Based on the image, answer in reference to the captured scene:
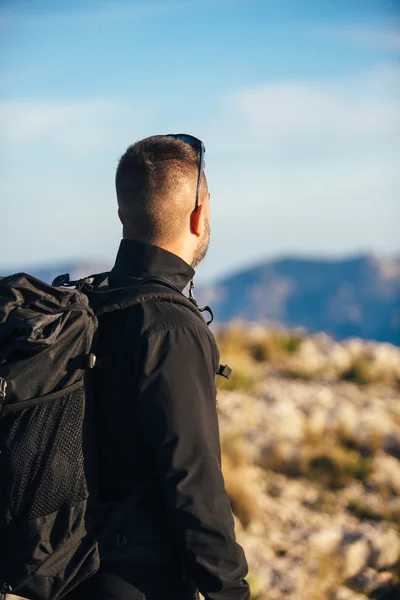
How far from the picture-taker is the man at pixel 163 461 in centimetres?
201

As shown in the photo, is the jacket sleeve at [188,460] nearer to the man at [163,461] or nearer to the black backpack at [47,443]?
the man at [163,461]

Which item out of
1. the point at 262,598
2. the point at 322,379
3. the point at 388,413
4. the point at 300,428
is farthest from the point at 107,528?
the point at 322,379

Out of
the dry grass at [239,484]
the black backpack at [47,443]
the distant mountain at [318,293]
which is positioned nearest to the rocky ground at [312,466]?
the dry grass at [239,484]

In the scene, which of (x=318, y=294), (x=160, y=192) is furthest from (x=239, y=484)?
(x=318, y=294)

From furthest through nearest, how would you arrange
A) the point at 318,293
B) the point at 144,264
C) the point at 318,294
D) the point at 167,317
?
the point at 318,293
the point at 318,294
the point at 144,264
the point at 167,317

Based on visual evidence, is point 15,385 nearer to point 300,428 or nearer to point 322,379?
point 300,428

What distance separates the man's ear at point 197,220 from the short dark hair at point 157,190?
0.07 feet

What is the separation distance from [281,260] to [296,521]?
167m

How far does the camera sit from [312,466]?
8438mm

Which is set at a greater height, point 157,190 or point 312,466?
point 157,190

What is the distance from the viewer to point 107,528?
6.73 feet

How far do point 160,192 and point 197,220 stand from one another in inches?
6.2

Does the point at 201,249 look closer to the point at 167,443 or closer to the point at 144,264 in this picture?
the point at 144,264

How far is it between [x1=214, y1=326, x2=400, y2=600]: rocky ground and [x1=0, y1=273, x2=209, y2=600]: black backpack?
351 cm
